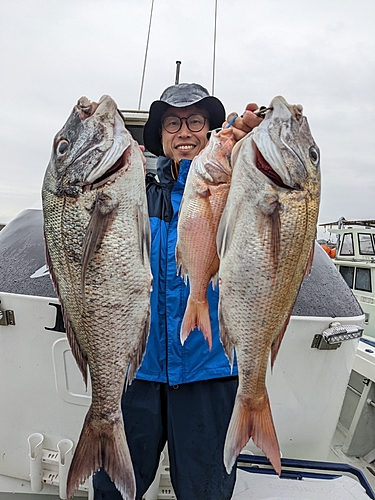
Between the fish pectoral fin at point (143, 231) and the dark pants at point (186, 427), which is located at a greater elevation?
the fish pectoral fin at point (143, 231)

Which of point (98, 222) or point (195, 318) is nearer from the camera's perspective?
point (98, 222)

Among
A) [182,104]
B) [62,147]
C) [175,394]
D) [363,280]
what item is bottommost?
[363,280]

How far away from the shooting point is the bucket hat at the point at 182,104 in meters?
2.36

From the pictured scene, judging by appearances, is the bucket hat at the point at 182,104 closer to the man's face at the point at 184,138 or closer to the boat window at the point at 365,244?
the man's face at the point at 184,138

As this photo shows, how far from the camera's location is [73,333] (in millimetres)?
1828

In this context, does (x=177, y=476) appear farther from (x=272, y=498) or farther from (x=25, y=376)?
(x=25, y=376)

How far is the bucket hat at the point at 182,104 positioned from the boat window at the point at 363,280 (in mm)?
9925

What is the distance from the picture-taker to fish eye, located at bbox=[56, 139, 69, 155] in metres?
1.74

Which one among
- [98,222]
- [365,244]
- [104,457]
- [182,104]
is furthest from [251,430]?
[365,244]

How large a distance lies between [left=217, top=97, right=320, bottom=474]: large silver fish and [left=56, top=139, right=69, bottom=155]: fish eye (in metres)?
0.77

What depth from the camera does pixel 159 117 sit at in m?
2.47

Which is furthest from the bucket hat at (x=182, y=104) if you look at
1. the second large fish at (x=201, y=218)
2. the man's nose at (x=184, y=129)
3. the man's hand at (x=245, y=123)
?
the second large fish at (x=201, y=218)

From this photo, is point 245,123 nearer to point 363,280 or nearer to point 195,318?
point 195,318

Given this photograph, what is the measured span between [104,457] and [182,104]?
1.96 meters
